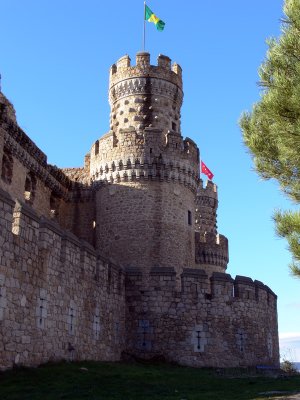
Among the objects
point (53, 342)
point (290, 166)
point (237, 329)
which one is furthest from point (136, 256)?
point (290, 166)

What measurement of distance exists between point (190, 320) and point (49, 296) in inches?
255

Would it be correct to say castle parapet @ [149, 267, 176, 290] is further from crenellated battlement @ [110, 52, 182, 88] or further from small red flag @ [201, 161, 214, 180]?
small red flag @ [201, 161, 214, 180]

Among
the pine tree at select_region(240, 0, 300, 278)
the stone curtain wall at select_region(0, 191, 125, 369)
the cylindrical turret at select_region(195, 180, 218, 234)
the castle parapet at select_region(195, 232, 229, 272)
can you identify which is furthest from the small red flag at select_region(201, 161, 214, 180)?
the pine tree at select_region(240, 0, 300, 278)

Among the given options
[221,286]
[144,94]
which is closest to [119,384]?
[221,286]

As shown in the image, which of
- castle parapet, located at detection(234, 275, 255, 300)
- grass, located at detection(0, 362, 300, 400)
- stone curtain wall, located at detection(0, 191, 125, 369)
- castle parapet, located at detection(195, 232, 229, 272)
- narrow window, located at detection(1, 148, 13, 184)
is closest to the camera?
grass, located at detection(0, 362, 300, 400)

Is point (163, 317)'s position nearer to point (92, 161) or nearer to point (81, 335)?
point (81, 335)

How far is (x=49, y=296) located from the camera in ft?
48.4

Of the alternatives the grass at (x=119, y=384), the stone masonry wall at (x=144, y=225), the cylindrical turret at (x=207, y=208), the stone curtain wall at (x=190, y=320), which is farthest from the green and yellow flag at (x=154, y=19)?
the grass at (x=119, y=384)

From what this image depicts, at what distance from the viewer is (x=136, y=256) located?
23.1 m

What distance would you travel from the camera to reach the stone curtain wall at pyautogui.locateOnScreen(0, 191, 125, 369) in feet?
42.2

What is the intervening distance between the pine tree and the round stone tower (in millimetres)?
9603

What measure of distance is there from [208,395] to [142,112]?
16.9 metres

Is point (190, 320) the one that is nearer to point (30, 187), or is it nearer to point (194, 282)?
point (194, 282)

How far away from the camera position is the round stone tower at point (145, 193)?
23.4 metres
